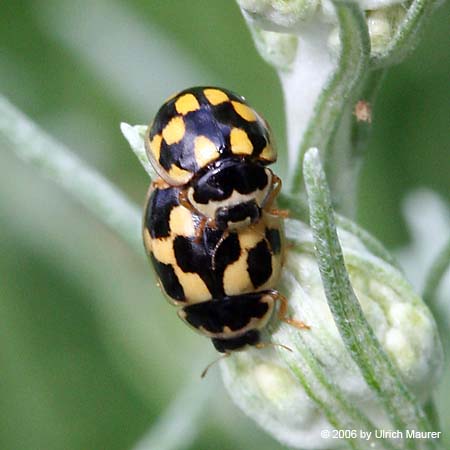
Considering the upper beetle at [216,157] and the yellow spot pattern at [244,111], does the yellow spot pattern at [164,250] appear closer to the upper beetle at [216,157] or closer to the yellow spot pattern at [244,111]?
the upper beetle at [216,157]

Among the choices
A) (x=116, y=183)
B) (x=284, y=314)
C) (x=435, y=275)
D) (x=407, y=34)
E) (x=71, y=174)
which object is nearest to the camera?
(x=407, y=34)

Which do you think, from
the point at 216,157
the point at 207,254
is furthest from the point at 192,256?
the point at 216,157

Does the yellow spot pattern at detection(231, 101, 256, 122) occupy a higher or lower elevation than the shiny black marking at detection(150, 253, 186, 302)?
higher

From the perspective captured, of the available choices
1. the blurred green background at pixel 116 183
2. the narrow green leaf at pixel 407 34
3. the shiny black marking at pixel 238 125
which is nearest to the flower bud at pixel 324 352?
the shiny black marking at pixel 238 125

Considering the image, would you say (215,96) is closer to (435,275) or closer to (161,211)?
(161,211)

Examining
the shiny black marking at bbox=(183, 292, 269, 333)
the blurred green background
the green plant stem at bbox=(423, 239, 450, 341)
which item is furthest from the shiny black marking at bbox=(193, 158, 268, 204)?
the blurred green background

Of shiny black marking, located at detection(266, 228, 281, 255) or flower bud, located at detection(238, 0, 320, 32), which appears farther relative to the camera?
shiny black marking, located at detection(266, 228, 281, 255)

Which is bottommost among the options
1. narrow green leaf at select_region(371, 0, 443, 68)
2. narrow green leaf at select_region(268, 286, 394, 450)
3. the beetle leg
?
narrow green leaf at select_region(268, 286, 394, 450)

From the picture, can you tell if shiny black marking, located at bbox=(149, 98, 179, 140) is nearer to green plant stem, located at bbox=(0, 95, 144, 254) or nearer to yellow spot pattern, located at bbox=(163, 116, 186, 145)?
yellow spot pattern, located at bbox=(163, 116, 186, 145)
